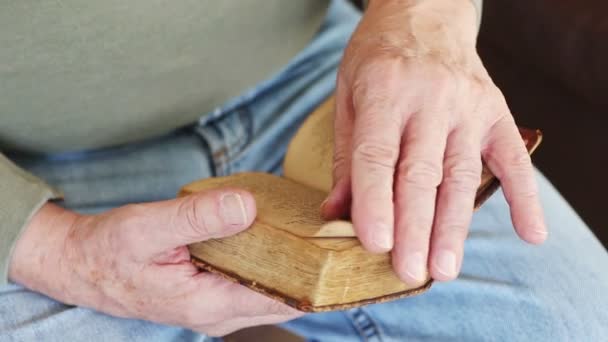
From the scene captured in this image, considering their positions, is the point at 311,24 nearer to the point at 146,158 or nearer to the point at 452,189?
the point at 146,158

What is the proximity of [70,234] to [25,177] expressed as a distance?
0.23 ft

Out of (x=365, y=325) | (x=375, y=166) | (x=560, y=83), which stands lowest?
(x=365, y=325)

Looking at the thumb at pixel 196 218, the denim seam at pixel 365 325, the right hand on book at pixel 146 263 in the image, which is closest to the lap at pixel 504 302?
the denim seam at pixel 365 325

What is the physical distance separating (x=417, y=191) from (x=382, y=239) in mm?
50

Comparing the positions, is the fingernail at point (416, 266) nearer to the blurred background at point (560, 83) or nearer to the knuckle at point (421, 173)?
the knuckle at point (421, 173)

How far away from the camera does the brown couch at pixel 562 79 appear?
826mm

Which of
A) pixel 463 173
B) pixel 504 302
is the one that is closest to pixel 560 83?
pixel 504 302

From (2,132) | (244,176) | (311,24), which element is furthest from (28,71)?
(311,24)

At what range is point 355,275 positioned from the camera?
1.41 ft

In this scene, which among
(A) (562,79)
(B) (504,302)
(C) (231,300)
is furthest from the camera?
(A) (562,79)

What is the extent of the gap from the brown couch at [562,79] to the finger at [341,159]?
415 millimetres

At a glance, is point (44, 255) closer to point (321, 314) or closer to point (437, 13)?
point (321, 314)

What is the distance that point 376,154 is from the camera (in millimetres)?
457

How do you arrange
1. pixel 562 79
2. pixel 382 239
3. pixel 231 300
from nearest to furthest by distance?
pixel 382 239, pixel 231 300, pixel 562 79
